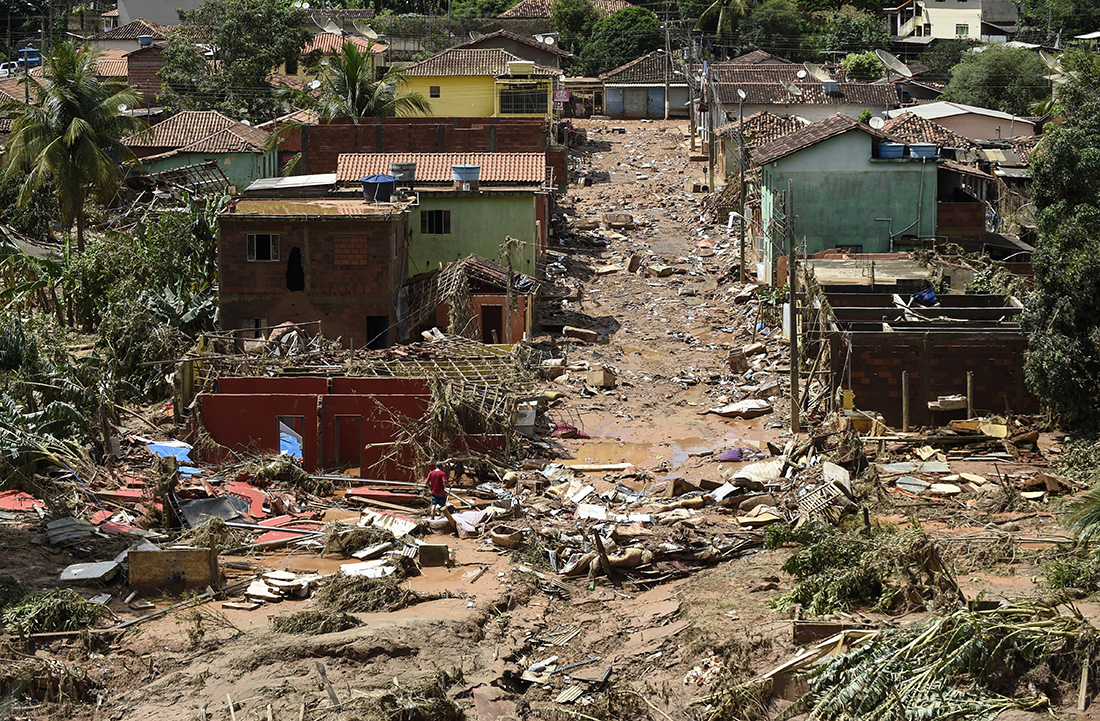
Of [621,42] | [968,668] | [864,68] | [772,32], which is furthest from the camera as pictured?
[772,32]

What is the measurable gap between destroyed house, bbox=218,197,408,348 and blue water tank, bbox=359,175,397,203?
2.70 metres

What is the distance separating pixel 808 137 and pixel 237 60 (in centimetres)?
3166

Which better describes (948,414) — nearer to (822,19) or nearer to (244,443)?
(244,443)

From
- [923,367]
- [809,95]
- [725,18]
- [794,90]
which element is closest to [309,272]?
[923,367]

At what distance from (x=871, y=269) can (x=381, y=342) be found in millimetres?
11293

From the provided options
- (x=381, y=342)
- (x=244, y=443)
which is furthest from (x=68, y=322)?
(x=244, y=443)

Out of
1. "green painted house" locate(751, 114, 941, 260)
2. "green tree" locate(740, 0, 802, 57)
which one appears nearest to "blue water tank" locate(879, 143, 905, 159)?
"green painted house" locate(751, 114, 941, 260)

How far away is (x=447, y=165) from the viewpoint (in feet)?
110

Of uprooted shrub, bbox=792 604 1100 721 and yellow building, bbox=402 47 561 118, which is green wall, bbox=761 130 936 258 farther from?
uprooted shrub, bbox=792 604 1100 721

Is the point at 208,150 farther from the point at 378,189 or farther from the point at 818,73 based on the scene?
the point at 818,73

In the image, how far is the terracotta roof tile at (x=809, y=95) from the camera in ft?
171

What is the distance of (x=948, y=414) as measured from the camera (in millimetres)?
21266

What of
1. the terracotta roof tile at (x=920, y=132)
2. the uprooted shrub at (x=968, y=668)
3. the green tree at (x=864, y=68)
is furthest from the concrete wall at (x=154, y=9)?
the uprooted shrub at (x=968, y=668)

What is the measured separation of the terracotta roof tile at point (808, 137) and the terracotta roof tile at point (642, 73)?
25.5 metres
